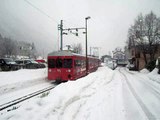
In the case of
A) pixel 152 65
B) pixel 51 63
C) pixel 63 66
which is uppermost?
pixel 51 63

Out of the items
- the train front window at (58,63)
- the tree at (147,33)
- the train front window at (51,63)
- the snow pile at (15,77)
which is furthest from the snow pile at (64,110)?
the tree at (147,33)

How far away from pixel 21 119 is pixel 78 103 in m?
2.96

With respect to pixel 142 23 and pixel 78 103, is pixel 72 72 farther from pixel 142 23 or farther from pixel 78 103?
pixel 142 23

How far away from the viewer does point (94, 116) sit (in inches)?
230

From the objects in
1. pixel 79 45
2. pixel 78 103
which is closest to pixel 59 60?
pixel 78 103

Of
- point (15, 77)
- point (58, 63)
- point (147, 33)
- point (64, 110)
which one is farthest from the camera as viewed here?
point (147, 33)

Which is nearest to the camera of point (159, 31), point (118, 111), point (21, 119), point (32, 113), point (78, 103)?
point (21, 119)

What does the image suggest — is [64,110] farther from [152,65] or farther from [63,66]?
[152,65]

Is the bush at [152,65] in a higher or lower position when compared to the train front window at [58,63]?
lower

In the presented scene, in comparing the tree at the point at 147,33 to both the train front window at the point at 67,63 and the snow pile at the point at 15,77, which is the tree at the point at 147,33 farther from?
the snow pile at the point at 15,77

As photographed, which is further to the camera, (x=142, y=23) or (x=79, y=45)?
(x=79, y=45)

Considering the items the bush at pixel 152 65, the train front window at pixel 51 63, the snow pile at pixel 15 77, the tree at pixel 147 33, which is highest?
the tree at pixel 147 33

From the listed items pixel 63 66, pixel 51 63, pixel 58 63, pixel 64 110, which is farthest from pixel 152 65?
pixel 64 110

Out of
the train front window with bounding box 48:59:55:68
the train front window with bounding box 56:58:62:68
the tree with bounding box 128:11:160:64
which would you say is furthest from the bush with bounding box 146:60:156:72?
the train front window with bounding box 48:59:55:68
